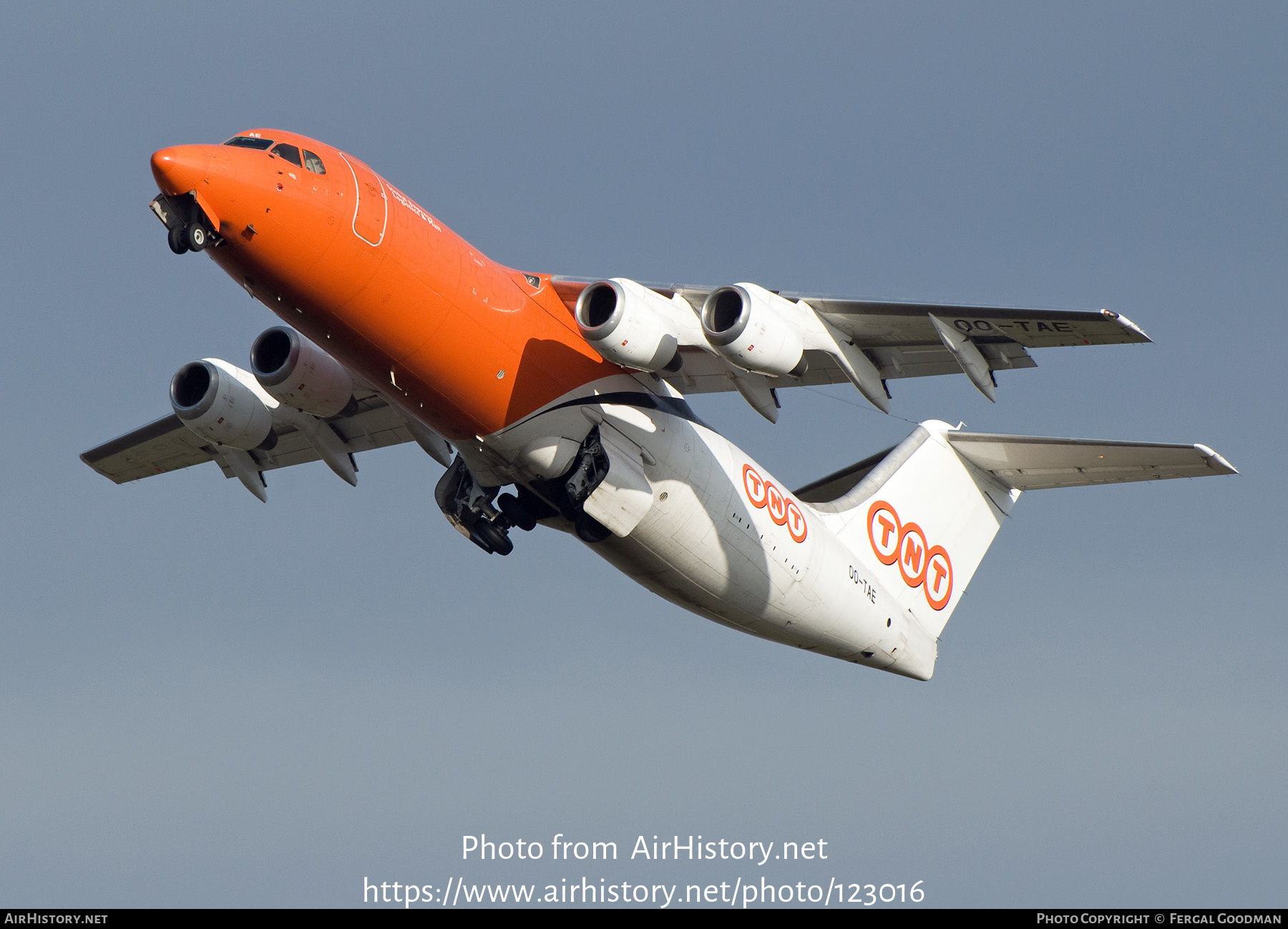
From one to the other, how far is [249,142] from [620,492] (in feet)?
14.4

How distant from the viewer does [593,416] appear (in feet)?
43.0

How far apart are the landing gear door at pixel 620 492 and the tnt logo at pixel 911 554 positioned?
13.1ft

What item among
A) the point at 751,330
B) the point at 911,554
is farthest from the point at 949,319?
the point at 911,554

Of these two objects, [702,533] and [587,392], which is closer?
[587,392]

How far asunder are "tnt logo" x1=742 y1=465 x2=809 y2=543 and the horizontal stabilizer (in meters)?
3.07

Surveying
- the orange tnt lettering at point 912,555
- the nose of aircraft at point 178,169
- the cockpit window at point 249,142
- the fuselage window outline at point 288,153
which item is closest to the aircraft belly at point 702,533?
Answer: the orange tnt lettering at point 912,555

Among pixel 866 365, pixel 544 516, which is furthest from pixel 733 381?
pixel 544 516

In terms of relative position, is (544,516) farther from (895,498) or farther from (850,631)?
(895,498)

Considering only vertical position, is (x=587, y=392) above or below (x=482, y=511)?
above

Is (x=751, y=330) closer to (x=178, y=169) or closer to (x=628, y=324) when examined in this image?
(x=628, y=324)

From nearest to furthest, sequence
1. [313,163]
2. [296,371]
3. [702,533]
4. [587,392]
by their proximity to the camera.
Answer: [313,163], [587,392], [702,533], [296,371]

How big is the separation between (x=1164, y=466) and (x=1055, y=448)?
1.81 metres

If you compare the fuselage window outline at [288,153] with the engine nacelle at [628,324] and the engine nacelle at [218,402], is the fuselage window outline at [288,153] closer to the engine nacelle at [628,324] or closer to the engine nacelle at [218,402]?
the engine nacelle at [628,324]

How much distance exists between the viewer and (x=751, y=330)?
11.6 m
